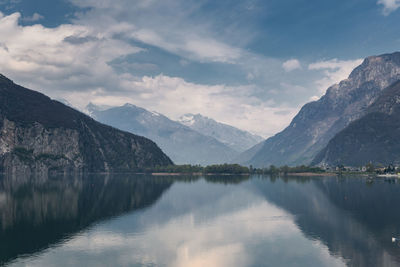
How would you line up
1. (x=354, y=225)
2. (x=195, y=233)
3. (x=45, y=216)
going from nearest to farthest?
(x=195, y=233) → (x=354, y=225) → (x=45, y=216)

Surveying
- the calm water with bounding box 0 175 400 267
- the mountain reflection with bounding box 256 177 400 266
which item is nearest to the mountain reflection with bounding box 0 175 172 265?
the calm water with bounding box 0 175 400 267

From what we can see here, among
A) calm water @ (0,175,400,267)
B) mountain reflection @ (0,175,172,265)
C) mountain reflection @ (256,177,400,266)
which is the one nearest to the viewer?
calm water @ (0,175,400,267)

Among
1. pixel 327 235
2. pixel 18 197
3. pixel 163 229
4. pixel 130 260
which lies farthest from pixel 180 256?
pixel 18 197

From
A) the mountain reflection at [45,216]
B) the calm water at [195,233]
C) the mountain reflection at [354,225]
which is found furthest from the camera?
the mountain reflection at [45,216]

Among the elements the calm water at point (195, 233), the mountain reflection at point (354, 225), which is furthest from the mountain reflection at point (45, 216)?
the mountain reflection at point (354, 225)

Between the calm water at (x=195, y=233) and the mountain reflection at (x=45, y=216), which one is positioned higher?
the mountain reflection at (x=45, y=216)

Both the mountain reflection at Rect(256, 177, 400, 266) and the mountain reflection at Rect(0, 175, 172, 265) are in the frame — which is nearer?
the mountain reflection at Rect(256, 177, 400, 266)

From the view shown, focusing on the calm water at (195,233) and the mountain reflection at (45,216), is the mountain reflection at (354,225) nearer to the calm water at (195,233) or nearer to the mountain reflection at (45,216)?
the calm water at (195,233)

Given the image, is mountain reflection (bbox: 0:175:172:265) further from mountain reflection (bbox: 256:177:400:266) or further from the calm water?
mountain reflection (bbox: 256:177:400:266)

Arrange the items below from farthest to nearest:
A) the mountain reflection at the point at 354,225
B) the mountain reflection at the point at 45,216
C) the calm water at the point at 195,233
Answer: the mountain reflection at the point at 45,216
the mountain reflection at the point at 354,225
the calm water at the point at 195,233

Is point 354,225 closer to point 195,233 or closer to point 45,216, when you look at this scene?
point 195,233

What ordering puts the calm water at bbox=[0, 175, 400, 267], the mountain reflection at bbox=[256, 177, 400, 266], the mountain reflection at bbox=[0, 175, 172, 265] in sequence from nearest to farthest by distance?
the calm water at bbox=[0, 175, 400, 267] < the mountain reflection at bbox=[256, 177, 400, 266] < the mountain reflection at bbox=[0, 175, 172, 265]

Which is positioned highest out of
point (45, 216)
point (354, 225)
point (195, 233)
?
point (45, 216)

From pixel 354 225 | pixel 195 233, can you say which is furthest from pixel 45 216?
pixel 354 225
